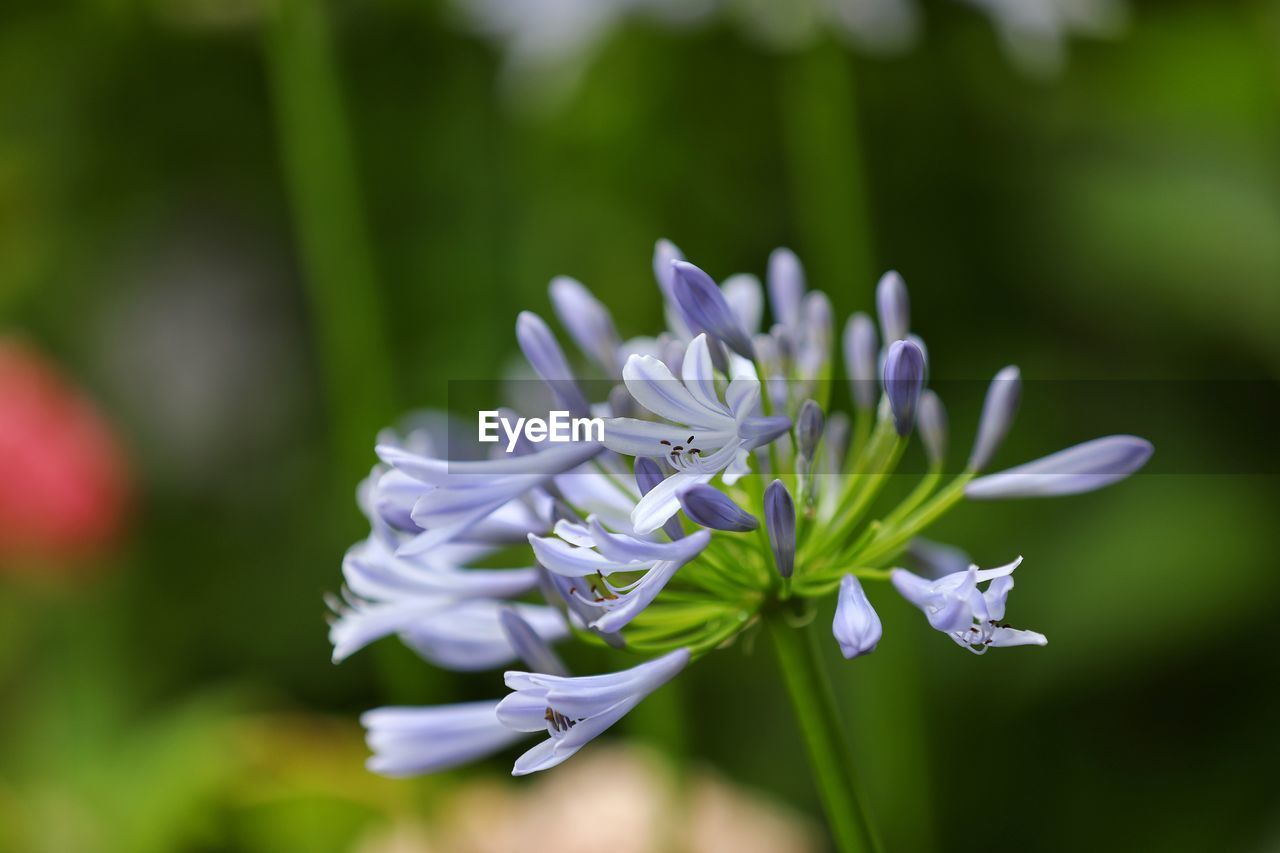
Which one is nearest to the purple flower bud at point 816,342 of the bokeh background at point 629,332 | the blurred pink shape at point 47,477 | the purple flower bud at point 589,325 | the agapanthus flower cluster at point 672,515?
the agapanthus flower cluster at point 672,515

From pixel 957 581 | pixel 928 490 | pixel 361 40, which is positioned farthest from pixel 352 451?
pixel 361 40

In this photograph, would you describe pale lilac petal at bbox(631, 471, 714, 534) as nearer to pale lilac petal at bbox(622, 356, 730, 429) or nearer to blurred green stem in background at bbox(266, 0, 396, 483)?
pale lilac petal at bbox(622, 356, 730, 429)

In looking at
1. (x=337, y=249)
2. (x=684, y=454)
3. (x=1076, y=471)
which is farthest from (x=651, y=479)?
(x=337, y=249)

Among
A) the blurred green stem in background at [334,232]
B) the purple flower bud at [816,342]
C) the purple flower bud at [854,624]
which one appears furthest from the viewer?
the blurred green stem in background at [334,232]

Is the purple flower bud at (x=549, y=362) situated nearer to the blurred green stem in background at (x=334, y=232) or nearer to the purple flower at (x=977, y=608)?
the purple flower at (x=977, y=608)

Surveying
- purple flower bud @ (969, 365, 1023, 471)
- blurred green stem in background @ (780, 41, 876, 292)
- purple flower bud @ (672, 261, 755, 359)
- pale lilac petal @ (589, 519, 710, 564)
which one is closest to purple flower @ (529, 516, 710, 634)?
pale lilac petal @ (589, 519, 710, 564)

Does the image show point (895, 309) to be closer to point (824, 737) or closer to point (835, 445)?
point (835, 445)

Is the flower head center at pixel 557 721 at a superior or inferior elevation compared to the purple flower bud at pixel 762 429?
inferior
